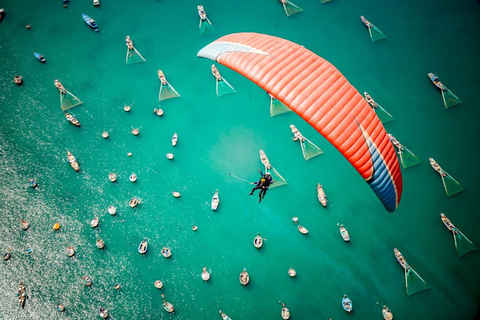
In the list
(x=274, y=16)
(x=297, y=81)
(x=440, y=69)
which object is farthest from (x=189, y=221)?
(x=440, y=69)

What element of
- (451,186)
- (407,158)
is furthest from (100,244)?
(451,186)

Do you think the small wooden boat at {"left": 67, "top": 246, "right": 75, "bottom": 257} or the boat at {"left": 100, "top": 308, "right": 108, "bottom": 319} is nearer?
the boat at {"left": 100, "top": 308, "right": 108, "bottom": 319}

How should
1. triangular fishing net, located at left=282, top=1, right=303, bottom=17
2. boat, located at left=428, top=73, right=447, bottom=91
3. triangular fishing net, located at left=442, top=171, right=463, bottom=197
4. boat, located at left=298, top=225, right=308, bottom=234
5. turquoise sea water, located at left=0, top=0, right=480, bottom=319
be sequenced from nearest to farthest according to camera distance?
1. turquoise sea water, located at left=0, top=0, right=480, bottom=319
2. boat, located at left=298, top=225, right=308, bottom=234
3. triangular fishing net, located at left=442, top=171, right=463, bottom=197
4. boat, located at left=428, top=73, right=447, bottom=91
5. triangular fishing net, located at left=282, top=1, right=303, bottom=17

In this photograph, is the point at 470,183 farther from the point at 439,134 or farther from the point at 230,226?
the point at 230,226

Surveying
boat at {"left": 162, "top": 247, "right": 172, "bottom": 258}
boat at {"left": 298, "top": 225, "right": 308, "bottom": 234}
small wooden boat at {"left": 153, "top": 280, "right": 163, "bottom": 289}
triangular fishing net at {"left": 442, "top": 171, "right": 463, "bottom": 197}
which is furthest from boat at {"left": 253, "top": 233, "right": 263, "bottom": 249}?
triangular fishing net at {"left": 442, "top": 171, "right": 463, "bottom": 197}

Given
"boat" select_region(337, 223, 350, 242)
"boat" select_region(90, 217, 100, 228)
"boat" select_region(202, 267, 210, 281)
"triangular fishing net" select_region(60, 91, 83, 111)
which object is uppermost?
"triangular fishing net" select_region(60, 91, 83, 111)

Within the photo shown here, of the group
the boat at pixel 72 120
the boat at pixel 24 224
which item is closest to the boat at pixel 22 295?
the boat at pixel 24 224

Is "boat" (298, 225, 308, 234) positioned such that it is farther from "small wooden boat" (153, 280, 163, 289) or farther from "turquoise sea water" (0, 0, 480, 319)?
"small wooden boat" (153, 280, 163, 289)
